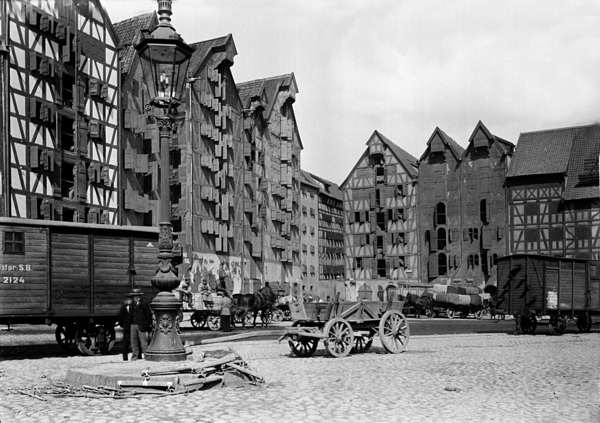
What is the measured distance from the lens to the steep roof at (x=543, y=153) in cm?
6103

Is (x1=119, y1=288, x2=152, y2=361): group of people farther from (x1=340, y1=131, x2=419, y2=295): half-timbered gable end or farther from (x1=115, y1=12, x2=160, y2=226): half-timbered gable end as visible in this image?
(x1=340, y1=131, x2=419, y2=295): half-timbered gable end

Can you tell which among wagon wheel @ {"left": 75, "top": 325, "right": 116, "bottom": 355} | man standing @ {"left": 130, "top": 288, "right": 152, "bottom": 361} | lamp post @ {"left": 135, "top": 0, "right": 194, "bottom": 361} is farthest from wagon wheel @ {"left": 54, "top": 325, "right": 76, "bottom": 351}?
lamp post @ {"left": 135, "top": 0, "right": 194, "bottom": 361}

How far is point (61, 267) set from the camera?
18.0 metres

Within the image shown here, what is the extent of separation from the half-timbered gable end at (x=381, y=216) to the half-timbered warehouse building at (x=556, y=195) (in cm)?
1117

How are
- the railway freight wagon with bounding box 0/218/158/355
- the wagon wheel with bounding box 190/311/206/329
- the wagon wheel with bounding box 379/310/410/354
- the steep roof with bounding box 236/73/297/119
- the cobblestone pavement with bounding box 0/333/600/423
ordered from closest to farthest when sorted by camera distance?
1. the cobblestone pavement with bounding box 0/333/600/423
2. the railway freight wagon with bounding box 0/218/158/355
3. the wagon wheel with bounding box 379/310/410/354
4. the wagon wheel with bounding box 190/311/206/329
5. the steep roof with bounding box 236/73/297/119

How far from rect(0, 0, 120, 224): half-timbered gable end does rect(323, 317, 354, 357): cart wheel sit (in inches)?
835

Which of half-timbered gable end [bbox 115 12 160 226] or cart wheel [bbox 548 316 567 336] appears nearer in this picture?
cart wheel [bbox 548 316 567 336]

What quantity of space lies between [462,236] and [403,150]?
15.7 meters

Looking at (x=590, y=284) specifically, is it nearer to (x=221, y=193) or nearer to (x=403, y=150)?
(x=221, y=193)

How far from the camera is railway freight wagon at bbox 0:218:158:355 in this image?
17344mm

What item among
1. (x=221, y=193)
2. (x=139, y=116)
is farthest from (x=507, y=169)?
(x=139, y=116)

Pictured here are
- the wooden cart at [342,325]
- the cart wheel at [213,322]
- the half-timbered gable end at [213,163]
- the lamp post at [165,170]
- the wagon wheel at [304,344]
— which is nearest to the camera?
the lamp post at [165,170]

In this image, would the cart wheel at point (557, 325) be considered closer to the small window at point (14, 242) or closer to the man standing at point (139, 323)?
the man standing at point (139, 323)

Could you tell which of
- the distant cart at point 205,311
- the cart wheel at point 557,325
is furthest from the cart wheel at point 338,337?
the distant cart at point 205,311
